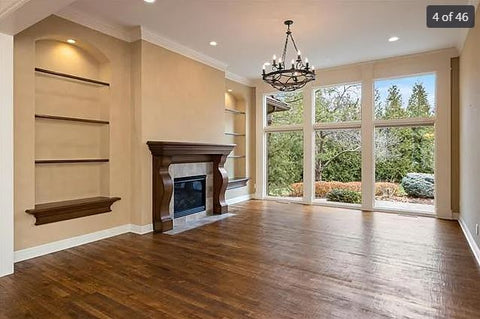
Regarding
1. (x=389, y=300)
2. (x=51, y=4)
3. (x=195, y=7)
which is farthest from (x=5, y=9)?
(x=389, y=300)

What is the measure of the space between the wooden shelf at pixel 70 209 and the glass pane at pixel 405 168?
5.57 metres

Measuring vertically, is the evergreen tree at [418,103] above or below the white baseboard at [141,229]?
above

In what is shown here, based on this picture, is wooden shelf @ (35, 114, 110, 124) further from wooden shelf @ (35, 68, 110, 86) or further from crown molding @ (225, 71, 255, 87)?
crown molding @ (225, 71, 255, 87)

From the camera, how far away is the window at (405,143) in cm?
635

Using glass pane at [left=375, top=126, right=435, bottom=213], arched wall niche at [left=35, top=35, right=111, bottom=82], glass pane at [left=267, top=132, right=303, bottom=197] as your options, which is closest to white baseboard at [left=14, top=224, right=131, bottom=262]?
arched wall niche at [left=35, top=35, right=111, bottom=82]

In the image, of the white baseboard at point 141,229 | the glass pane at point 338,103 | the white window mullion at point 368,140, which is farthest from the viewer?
the glass pane at point 338,103

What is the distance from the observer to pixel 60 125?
4.38 meters

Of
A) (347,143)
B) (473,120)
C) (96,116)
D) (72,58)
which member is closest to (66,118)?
(96,116)

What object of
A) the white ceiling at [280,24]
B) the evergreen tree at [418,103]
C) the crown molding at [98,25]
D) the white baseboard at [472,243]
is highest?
the white ceiling at [280,24]

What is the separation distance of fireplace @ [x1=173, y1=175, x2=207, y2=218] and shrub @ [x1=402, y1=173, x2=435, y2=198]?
440cm

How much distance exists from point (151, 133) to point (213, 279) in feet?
9.37

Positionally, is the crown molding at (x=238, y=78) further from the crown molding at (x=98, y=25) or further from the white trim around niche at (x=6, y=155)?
the white trim around niche at (x=6, y=155)

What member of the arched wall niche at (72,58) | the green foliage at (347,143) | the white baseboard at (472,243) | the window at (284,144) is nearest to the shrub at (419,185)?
the green foliage at (347,143)

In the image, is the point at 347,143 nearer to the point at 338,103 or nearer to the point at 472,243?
the point at 338,103
